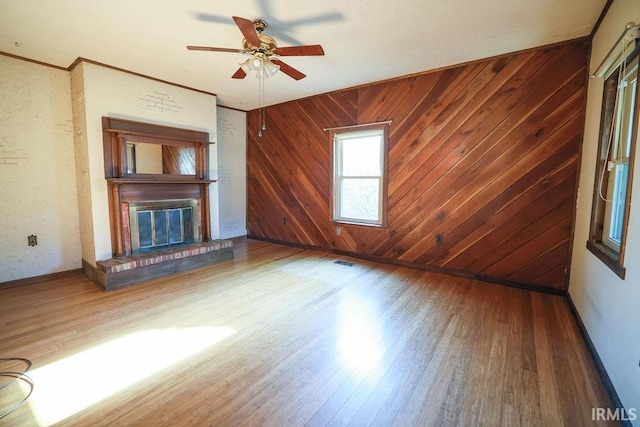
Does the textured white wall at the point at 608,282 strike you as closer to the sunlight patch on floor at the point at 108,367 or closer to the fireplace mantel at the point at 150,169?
the sunlight patch on floor at the point at 108,367

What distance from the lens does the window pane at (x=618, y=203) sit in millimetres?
1924

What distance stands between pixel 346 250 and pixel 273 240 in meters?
1.60

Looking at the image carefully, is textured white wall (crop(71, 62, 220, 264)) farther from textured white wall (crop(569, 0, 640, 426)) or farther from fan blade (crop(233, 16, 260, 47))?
textured white wall (crop(569, 0, 640, 426))

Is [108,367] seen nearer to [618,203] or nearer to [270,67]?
[270,67]

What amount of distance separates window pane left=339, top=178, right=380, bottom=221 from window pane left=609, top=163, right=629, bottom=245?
2464 millimetres

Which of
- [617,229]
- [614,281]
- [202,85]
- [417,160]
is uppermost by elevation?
[202,85]

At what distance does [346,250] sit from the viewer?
4461 mm

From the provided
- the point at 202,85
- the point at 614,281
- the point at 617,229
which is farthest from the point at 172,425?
the point at 202,85

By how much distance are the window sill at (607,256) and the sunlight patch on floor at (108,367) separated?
2.60 meters

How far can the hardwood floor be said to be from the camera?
1.46 meters

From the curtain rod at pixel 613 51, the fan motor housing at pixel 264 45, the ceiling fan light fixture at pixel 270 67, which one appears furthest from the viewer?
the ceiling fan light fixture at pixel 270 67

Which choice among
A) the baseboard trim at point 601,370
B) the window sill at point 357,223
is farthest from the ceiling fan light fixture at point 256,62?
the baseboard trim at point 601,370

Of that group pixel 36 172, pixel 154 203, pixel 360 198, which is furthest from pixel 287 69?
pixel 36 172

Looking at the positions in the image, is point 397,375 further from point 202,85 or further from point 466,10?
point 202,85
